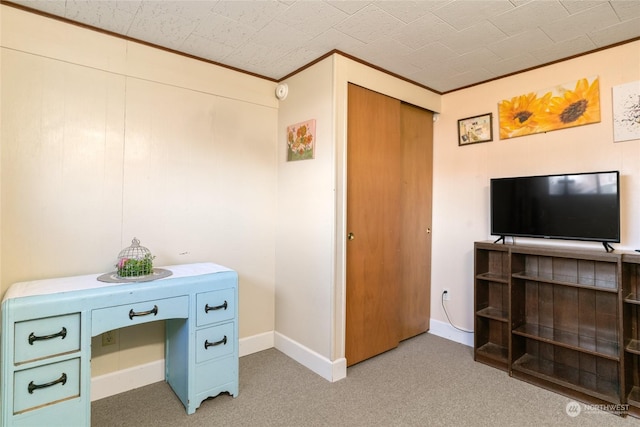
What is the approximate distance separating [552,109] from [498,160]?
0.53 metres

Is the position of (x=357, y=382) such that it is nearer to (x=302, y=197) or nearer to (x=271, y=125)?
(x=302, y=197)

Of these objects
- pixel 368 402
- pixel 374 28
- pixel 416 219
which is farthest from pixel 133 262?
pixel 416 219

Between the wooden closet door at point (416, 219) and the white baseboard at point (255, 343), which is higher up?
the wooden closet door at point (416, 219)

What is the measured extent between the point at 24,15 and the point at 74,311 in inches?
68.6

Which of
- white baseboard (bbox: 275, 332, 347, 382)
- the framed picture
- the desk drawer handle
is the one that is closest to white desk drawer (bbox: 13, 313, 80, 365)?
the desk drawer handle

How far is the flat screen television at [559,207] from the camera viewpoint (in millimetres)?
2102

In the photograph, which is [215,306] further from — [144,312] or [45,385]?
[45,385]

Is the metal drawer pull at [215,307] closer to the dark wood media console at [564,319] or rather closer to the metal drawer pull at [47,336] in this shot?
the metal drawer pull at [47,336]

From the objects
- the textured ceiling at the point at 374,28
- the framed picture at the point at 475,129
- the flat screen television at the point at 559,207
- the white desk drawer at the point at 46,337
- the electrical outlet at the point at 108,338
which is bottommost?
the electrical outlet at the point at 108,338

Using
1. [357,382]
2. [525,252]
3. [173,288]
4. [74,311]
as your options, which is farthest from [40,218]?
[525,252]

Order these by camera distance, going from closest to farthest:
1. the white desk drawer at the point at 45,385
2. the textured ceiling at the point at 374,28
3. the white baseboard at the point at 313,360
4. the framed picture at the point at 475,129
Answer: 1. the white desk drawer at the point at 45,385
2. the textured ceiling at the point at 374,28
3. the white baseboard at the point at 313,360
4. the framed picture at the point at 475,129

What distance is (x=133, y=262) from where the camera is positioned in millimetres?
1944

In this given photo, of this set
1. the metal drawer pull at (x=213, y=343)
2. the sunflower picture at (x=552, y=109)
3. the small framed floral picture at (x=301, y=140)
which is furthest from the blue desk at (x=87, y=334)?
the sunflower picture at (x=552, y=109)

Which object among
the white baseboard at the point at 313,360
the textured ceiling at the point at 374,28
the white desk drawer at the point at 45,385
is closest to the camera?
the white desk drawer at the point at 45,385
